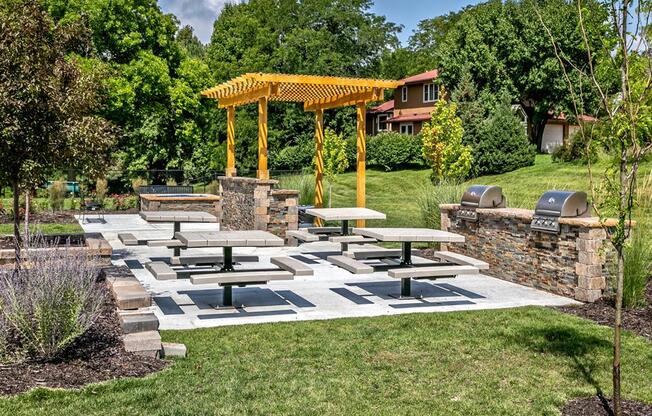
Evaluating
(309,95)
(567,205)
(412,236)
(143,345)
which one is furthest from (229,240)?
(309,95)

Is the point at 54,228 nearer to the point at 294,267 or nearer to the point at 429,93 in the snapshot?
the point at 294,267

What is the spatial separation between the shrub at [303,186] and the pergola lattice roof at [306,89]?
1921 millimetres

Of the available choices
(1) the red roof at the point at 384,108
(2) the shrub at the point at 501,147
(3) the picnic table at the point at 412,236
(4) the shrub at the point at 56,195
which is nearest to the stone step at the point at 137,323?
(3) the picnic table at the point at 412,236

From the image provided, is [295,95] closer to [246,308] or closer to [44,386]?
[246,308]

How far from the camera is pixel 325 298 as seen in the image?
8594 mm

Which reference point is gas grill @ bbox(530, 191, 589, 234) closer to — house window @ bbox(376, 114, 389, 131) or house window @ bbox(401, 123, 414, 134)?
house window @ bbox(401, 123, 414, 134)

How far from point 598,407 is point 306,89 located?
472 inches

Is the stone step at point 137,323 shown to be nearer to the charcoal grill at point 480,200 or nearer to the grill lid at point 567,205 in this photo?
the grill lid at point 567,205

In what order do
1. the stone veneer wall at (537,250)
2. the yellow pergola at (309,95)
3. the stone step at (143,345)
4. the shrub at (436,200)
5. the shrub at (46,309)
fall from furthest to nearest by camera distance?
1. the yellow pergola at (309,95)
2. the shrub at (436,200)
3. the stone veneer wall at (537,250)
4. the stone step at (143,345)
5. the shrub at (46,309)

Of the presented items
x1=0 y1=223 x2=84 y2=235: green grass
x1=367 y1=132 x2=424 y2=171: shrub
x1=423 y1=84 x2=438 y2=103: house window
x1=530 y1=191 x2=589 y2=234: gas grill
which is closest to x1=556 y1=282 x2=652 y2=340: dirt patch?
x1=530 y1=191 x2=589 y2=234: gas grill

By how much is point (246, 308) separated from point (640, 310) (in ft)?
15.1

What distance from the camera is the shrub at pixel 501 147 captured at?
1236 inches

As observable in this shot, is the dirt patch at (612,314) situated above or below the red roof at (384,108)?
below

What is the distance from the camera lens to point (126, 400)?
15.6 feet
